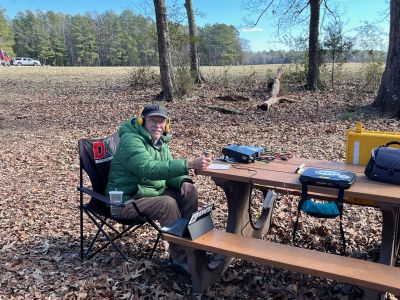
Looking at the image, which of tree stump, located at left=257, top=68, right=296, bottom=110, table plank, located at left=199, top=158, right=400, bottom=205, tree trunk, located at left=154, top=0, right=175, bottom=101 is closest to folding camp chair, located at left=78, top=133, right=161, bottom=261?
table plank, located at left=199, top=158, right=400, bottom=205

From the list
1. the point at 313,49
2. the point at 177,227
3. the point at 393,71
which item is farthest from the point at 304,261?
the point at 313,49

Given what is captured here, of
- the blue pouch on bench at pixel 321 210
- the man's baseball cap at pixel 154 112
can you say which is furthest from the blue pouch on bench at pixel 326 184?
the man's baseball cap at pixel 154 112

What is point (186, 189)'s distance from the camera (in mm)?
3869

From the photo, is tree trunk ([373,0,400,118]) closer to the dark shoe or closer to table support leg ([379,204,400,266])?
table support leg ([379,204,400,266])

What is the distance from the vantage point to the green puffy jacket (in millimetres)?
3467

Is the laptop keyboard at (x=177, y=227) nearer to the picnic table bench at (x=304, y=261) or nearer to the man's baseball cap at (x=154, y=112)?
the picnic table bench at (x=304, y=261)

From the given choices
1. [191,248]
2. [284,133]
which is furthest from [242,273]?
[284,133]

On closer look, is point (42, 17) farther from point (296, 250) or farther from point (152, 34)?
point (296, 250)

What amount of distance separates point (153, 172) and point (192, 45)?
1386 centimetres

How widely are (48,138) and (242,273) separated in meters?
6.51

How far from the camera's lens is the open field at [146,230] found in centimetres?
345

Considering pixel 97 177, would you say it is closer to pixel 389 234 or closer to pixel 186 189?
pixel 186 189

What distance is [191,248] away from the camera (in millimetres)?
Answer: 3199

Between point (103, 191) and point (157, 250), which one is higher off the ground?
point (103, 191)
